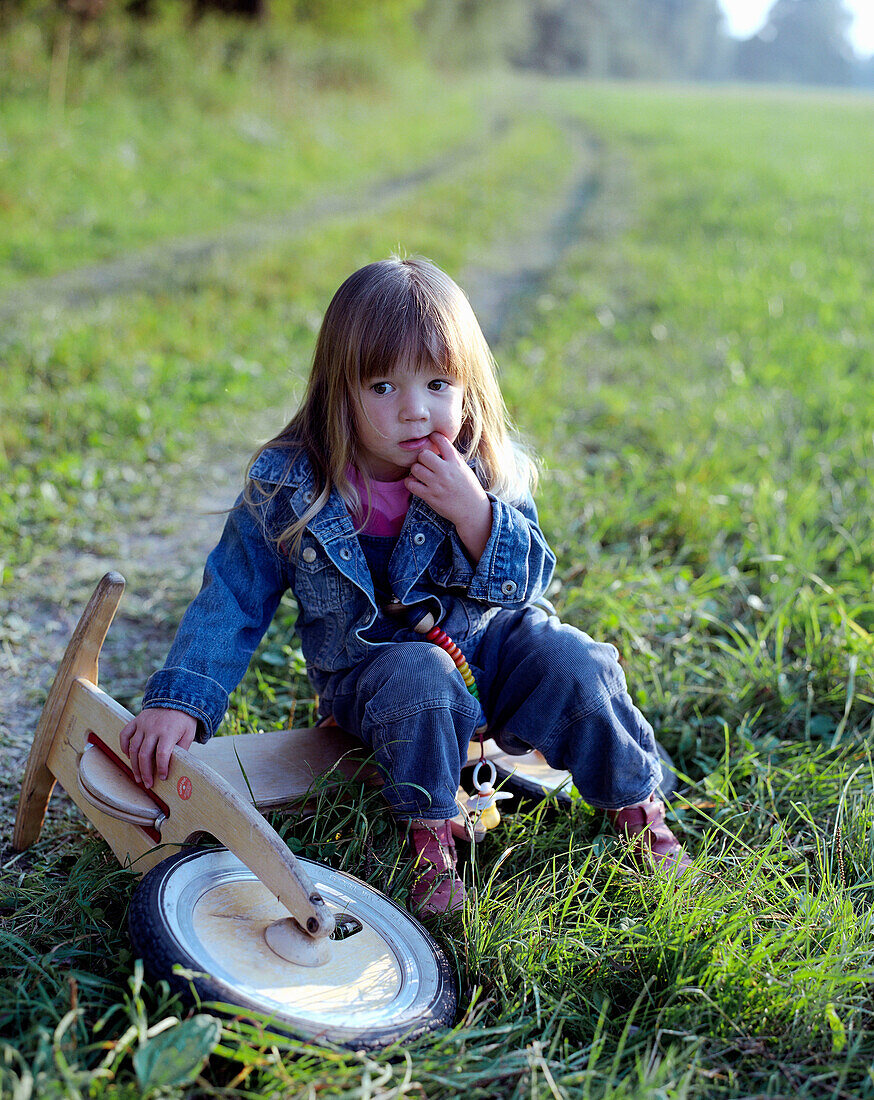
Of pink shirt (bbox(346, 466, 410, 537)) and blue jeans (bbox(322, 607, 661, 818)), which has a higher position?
pink shirt (bbox(346, 466, 410, 537))

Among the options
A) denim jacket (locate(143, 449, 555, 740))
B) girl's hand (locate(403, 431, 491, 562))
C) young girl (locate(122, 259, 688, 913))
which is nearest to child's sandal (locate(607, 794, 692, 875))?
young girl (locate(122, 259, 688, 913))

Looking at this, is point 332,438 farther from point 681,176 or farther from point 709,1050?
point 681,176

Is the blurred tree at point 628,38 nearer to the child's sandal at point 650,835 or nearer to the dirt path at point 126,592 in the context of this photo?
the dirt path at point 126,592

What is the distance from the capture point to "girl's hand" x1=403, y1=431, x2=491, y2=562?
201cm

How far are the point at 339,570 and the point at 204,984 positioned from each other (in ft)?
2.89

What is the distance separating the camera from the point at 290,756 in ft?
6.94

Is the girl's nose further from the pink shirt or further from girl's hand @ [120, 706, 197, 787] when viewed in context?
girl's hand @ [120, 706, 197, 787]

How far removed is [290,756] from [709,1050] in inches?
39.7

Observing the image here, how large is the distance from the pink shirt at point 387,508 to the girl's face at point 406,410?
4.3 inches

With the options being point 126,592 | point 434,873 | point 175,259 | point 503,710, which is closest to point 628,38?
point 175,259

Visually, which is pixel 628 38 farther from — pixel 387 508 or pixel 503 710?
pixel 503 710

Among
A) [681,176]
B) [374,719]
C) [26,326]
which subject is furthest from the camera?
[681,176]

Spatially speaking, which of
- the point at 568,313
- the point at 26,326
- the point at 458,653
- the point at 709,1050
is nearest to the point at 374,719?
the point at 458,653

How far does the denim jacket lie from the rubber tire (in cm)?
55
